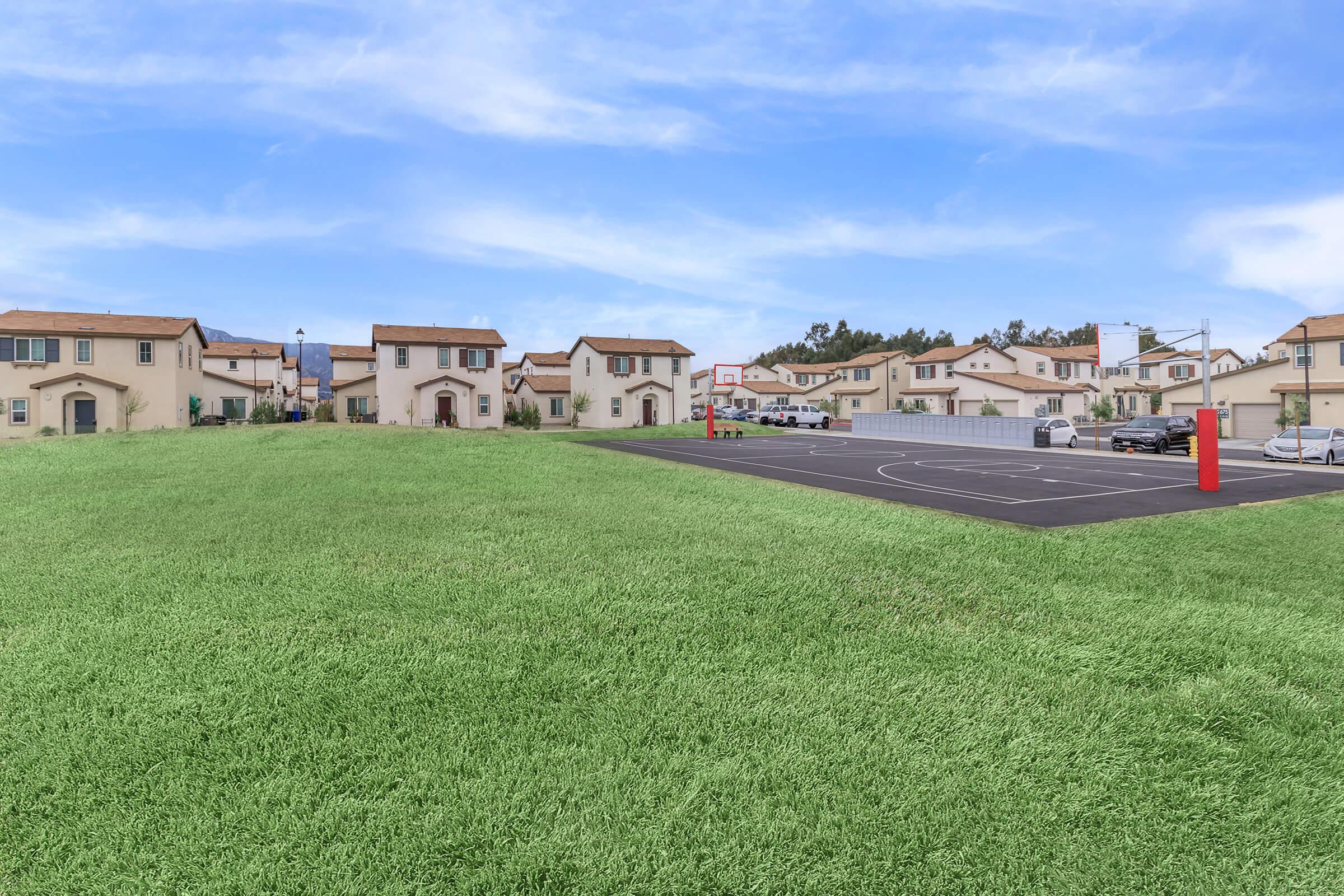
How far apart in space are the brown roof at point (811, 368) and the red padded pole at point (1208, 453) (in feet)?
260

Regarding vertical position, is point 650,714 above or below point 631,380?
below

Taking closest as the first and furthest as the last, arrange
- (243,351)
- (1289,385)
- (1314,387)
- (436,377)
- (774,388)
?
1. (1314,387)
2. (1289,385)
3. (436,377)
4. (243,351)
5. (774,388)

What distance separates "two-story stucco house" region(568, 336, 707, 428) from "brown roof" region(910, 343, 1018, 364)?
966 inches

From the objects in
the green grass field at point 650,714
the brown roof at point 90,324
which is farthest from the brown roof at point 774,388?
the green grass field at point 650,714

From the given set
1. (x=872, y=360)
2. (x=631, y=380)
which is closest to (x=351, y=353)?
(x=631, y=380)

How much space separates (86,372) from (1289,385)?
6474 cm

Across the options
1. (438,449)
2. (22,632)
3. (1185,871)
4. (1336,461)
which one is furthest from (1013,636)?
(1336,461)

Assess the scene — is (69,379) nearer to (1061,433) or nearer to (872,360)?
(1061,433)

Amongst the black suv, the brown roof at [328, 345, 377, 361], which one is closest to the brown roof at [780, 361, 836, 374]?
the brown roof at [328, 345, 377, 361]

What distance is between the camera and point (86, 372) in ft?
126

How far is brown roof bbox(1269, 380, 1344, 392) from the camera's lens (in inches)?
1596

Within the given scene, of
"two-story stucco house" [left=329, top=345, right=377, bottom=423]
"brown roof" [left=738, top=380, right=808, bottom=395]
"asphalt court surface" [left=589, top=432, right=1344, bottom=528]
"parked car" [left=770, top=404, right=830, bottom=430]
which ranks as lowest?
"asphalt court surface" [left=589, top=432, right=1344, bottom=528]

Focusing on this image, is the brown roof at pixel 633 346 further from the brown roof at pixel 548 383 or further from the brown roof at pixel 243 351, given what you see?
the brown roof at pixel 243 351

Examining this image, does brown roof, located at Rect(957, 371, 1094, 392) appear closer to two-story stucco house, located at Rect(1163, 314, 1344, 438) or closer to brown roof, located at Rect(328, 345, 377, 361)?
two-story stucco house, located at Rect(1163, 314, 1344, 438)
